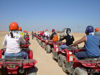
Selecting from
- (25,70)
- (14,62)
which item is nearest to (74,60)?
(25,70)

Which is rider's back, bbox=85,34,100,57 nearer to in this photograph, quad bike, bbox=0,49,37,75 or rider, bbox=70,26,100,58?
rider, bbox=70,26,100,58

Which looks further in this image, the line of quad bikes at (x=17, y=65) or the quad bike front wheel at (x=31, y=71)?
the quad bike front wheel at (x=31, y=71)

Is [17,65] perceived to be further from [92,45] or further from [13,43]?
[92,45]

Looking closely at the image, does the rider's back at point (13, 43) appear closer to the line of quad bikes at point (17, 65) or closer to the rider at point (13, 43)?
the rider at point (13, 43)

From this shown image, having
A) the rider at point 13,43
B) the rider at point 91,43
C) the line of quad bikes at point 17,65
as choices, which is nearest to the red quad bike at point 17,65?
the line of quad bikes at point 17,65

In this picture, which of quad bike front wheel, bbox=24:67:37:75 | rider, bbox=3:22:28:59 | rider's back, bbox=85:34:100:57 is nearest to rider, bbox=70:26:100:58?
rider's back, bbox=85:34:100:57

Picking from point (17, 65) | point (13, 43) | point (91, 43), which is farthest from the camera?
point (91, 43)

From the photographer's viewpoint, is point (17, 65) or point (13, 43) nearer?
point (17, 65)

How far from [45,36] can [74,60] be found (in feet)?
38.8

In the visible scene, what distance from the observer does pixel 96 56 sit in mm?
5590

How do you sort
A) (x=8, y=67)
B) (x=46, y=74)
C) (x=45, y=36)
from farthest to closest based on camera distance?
(x=45, y=36)
(x=46, y=74)
(x=8, y=67)

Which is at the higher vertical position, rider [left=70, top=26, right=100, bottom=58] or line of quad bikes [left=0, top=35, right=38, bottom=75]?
rider [left=70, top=26, right=100, bottom=58]

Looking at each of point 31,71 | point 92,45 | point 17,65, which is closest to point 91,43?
point 92,45

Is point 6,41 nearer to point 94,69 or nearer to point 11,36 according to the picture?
point 11,36
